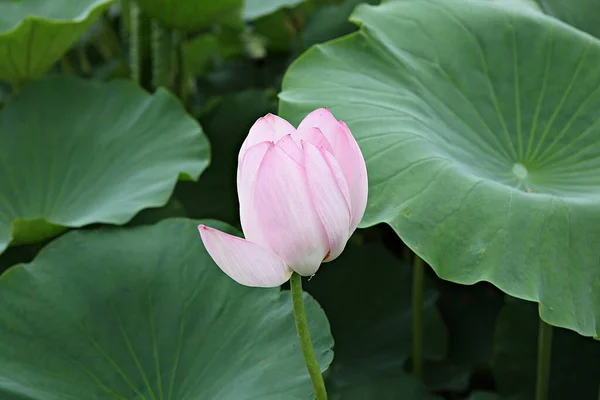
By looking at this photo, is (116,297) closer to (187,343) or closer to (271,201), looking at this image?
(187,343)

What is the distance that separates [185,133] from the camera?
1.08 metres

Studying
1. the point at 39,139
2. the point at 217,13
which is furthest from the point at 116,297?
A: the point at 217,13

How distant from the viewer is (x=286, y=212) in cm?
52

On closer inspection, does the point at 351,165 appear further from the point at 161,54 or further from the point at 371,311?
the point at 161,54

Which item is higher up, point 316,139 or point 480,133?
point 316,139

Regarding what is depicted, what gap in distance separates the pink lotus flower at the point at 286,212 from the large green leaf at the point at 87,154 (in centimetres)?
43

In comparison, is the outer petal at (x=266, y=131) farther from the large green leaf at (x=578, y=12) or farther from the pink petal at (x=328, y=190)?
the large green leaf at (x=578, y=12)

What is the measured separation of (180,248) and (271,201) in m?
0.39

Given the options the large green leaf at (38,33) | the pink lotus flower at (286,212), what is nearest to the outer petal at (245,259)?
the pink lotus flower at (286,212)

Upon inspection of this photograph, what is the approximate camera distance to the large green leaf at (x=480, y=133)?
723mm

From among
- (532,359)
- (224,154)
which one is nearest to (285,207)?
(532,359)

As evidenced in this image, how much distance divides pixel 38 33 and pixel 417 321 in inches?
27.4

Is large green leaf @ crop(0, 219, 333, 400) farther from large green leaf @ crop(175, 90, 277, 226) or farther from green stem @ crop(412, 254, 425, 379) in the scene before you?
large green leaf @ crop(175, 90, 277, 226)

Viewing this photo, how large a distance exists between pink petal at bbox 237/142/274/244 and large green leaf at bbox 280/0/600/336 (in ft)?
0.78
